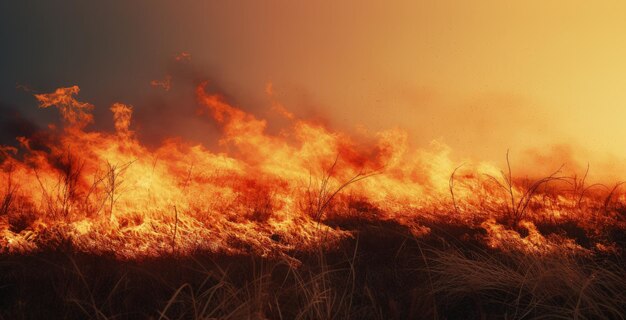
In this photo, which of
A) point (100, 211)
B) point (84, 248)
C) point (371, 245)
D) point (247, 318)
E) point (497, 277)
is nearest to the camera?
point (247, 318)

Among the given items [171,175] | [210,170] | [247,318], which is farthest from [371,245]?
[210,170]

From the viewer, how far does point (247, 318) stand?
380 centimetres

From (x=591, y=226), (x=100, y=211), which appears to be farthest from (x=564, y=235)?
(x=100, y=211)

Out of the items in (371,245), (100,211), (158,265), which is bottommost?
(158,265)

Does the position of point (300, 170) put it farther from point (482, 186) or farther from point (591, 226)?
point (591, 226)

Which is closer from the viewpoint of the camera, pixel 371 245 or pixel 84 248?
pixel 84 248

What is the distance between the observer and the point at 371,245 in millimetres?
7668

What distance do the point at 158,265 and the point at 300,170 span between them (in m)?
7.53

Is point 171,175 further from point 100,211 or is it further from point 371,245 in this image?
point 371,245

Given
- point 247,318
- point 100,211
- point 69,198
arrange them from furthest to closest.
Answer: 1. point 69,198
2. point 100,211
3. point 247,318

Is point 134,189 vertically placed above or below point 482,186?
below

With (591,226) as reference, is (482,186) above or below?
above

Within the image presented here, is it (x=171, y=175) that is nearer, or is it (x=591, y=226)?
(x=591, y=226)

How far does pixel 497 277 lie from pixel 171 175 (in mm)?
8592
